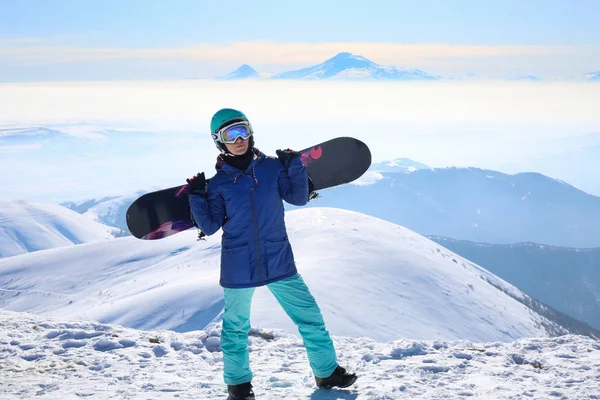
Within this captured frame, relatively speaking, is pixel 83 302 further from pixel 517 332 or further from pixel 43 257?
pixel 517 332

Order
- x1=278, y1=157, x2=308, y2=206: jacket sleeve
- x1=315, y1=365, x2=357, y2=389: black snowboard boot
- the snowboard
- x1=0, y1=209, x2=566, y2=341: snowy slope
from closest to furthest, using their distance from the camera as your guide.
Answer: x1=278, y1=157, x2=308, y2=206: jacket sleeve
x1=315, y1=365, x2=357, y2=389: black snowboard boot
the snowboard
x1=0, y1=209, x2=566, y2=341: snowy slope

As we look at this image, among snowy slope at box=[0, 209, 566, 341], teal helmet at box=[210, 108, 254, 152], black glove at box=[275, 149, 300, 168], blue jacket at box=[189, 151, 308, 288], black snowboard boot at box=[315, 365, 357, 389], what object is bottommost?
snowy slope at box=[0, 209, 566, 341]

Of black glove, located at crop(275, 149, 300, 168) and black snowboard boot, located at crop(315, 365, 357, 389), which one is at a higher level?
black glove, located at crop(275, 149, 300, 168)

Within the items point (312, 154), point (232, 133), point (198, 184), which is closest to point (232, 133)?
point (232, 133)

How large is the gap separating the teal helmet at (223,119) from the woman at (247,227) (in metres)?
0.01

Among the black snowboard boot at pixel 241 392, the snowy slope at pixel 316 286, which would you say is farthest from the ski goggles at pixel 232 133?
the snowy slope at pixel 316 286

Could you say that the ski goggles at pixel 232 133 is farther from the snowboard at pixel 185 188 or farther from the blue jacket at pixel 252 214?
the snowboard at pixel 185 188

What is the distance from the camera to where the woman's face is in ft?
20.6

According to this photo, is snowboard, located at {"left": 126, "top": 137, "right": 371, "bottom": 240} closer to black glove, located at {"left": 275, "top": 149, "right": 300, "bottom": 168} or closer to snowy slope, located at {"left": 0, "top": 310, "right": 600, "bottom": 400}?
black glove, located at {"left": 275, "top": 149, "right": 300, "bottom": 168}

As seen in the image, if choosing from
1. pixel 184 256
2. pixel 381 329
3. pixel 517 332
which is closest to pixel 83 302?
pixel 184 256

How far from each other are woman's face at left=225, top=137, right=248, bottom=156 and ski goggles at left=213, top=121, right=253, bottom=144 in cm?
4

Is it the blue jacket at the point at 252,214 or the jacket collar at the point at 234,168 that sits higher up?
the jacket collar at the point at 234,168

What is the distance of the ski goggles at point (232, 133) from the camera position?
626 centimetres

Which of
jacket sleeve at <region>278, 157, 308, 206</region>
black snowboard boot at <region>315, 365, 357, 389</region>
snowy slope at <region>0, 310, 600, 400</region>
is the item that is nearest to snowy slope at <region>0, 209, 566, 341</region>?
snowy slope at <region>0, 310, 600, 400</region>
